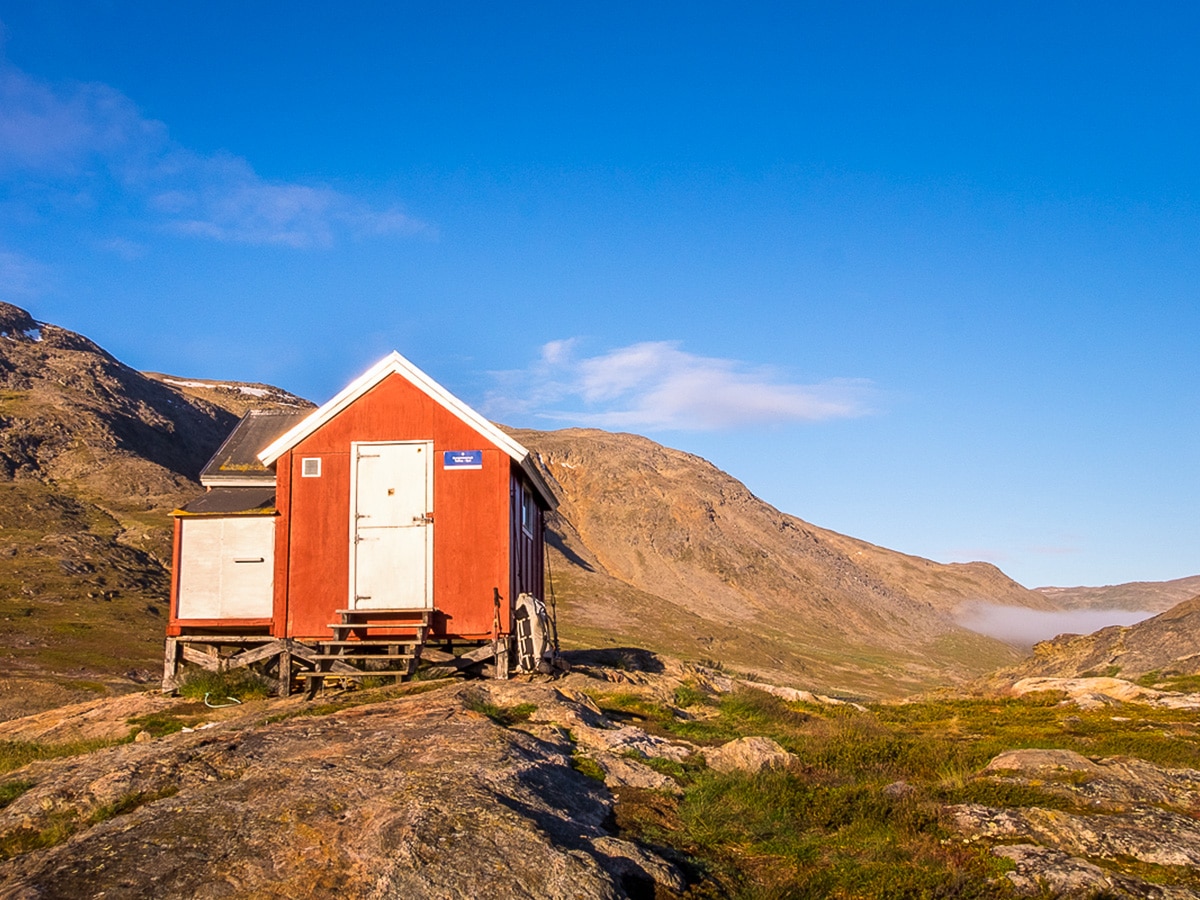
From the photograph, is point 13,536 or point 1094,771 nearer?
point 1094,771

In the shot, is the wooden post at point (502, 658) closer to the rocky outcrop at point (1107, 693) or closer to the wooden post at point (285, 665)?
the wooden post at point (285, 665)

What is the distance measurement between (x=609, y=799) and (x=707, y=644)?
245 ft

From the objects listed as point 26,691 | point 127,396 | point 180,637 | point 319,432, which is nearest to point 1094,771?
point 319,432

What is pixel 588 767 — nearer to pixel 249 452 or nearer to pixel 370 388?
pixel 370 388

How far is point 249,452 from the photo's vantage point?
25.9 m

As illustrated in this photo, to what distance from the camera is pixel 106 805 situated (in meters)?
10.3

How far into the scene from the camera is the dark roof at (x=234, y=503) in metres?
23.1

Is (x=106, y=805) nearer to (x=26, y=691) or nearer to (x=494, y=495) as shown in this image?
(x=494, y=495)

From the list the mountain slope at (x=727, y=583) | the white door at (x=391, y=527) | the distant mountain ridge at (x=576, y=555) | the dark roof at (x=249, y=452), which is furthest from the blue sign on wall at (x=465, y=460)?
the mountain slope at (x=727, y=583)

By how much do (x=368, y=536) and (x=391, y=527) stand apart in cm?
54

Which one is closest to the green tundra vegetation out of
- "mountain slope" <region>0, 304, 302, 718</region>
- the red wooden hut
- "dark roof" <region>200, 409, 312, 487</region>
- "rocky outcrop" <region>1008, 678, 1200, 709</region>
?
"rocky outcrop" <region>1008, 678, 1200, 709</region>

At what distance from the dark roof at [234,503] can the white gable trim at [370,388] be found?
120 centimetres

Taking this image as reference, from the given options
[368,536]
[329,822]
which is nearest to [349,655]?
[368,536]

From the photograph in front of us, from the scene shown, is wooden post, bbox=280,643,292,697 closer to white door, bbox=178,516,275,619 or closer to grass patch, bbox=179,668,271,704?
grass patch, bbox=179,668,271,704
